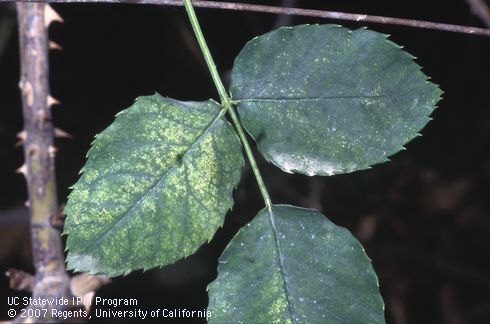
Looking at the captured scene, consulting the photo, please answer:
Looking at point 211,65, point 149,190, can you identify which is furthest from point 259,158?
point 149,190

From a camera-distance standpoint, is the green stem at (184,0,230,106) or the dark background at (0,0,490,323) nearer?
the green stem at (184,0,230,106)

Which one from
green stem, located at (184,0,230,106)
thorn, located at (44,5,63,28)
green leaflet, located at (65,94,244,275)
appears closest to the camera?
green leaflet, located at (65,94,244,275)

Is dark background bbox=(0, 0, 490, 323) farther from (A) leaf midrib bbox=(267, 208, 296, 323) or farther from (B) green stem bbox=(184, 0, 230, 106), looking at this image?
(A) leaf midrib bbox=(267, 208, 296, 323)

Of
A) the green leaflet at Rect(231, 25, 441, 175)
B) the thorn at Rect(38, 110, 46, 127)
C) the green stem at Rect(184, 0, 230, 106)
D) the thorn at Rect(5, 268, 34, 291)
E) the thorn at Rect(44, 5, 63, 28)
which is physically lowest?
the thorn at Rect(5, 268, 34, 291)

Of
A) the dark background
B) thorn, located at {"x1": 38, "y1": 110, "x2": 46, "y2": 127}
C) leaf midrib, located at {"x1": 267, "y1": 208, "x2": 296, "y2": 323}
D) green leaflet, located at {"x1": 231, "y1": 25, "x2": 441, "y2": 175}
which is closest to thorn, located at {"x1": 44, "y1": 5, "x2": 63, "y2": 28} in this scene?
thorn, located at {"x1": 38, "y1": 110, "x2": 46, "y2": 127}

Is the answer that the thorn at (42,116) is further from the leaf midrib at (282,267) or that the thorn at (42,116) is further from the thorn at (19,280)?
the leaf midrib at (282,267)

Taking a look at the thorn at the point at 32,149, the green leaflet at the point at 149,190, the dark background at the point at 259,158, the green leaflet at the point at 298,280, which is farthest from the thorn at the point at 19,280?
the dark background at the point at 259,158

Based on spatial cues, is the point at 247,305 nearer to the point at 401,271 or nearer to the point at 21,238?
the point at 21,238
